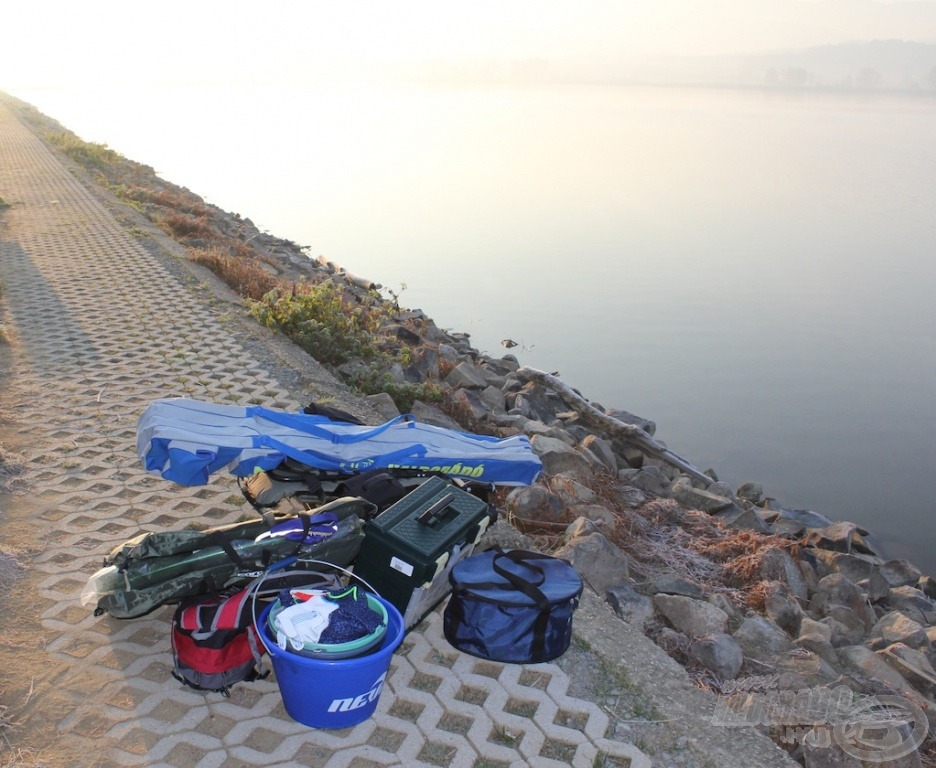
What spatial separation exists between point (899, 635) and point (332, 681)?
4373mm

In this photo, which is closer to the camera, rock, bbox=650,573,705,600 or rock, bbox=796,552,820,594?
rock, bbox=650,573,705,600

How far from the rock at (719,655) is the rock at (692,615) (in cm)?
13

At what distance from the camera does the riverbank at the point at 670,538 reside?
189 inches

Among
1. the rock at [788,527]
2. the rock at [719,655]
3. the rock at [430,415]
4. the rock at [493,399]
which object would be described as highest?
the rock at [430,415]

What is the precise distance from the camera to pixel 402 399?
7410mm

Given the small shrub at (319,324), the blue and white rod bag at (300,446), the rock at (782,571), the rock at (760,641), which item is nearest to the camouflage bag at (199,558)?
the blue and white rod bag at (300,446)

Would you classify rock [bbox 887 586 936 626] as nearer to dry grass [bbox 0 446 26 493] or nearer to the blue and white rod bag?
the blue and white rod bag

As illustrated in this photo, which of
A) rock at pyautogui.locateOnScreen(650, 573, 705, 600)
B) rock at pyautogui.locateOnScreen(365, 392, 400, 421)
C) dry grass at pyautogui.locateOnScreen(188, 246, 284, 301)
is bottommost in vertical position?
rock at pyautogui.locateOnScreen(650, 573, 705, 600)

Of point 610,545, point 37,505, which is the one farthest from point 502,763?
point 37,505

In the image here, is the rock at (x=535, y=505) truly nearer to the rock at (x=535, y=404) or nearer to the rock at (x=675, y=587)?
the rock at (x=675, y=587)

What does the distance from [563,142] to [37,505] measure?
44.0 meters

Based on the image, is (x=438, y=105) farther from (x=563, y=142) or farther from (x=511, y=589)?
(x=511, y=589)

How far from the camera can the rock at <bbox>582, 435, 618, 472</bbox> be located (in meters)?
8.33

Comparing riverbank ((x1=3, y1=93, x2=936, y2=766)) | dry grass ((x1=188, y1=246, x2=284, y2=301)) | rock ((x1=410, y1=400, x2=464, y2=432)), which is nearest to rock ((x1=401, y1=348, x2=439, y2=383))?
riverbank ((x1=3, y1=93, x2=936, y2=766))
